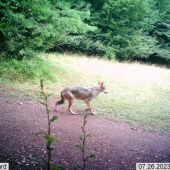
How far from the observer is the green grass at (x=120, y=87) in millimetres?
7268

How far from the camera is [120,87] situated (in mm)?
11359

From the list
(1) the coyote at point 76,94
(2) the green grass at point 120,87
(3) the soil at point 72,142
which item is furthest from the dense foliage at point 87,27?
(3) the soil at point 72,142

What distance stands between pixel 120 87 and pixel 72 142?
23.7 feet

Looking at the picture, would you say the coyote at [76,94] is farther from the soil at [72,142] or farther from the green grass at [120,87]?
the green grass at [120,87]

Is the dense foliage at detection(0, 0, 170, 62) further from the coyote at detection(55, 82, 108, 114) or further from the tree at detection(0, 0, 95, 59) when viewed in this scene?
the coyote at detection(55, 82, 108, 114)

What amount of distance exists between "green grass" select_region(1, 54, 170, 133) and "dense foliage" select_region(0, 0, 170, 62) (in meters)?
1.85

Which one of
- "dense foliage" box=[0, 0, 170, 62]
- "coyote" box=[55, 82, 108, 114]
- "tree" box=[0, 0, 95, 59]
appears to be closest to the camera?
"coyote" box=[55, 82, 108, 114]

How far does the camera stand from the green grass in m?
7.27

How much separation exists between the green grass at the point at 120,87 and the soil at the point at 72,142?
0.97m

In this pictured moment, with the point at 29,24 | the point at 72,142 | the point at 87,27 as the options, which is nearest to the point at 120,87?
the point at 87,27

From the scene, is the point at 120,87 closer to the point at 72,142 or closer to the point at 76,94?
the point at 76,94

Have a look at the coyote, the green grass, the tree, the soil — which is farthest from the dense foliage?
the soil

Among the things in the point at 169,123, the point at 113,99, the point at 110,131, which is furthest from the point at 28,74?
the point at 169,123

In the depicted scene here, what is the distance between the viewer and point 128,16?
19969 millimetres
